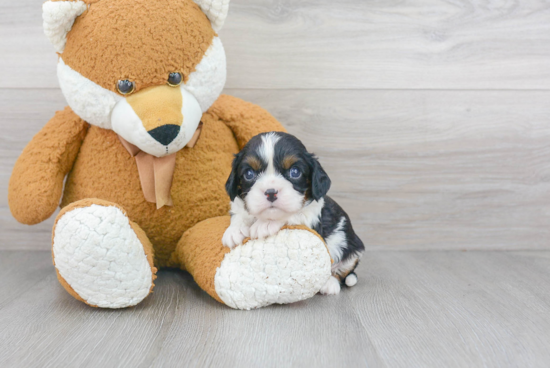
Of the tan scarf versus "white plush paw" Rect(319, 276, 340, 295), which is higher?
the tan scarf

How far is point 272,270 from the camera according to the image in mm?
1276

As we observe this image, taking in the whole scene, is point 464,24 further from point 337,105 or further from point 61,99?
point 61,99

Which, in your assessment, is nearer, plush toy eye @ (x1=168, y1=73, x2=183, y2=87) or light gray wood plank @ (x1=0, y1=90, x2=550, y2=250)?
plush toy eye @ (x1=168, y1=73, x2=183, y2=87)

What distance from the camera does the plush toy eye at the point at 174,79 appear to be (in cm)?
142

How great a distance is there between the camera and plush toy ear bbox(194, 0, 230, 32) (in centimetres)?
→ 147

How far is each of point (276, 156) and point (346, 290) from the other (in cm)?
54

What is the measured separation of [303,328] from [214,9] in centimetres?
100

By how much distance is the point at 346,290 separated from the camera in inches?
60.5

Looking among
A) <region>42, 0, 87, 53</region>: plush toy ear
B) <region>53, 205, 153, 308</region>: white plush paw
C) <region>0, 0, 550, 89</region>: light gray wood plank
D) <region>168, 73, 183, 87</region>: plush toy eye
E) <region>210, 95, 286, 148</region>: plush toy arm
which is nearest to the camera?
<region>53, 205, 153, 308</region>: white plush paw

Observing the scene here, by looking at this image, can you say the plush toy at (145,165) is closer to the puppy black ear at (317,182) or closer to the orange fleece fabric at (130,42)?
the orange fleece fabric at (130,42)

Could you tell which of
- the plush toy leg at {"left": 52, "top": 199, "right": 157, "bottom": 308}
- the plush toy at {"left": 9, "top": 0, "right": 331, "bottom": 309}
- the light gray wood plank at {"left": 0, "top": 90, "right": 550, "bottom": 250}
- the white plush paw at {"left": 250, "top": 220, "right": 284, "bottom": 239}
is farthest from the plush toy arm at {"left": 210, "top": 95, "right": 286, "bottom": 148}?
the plush toy leg at {"left": 52, "top": 199, "right": 157, "bottom": 308}

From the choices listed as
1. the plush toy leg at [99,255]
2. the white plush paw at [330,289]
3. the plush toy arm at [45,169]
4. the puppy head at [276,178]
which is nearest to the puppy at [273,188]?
the puppy head at [276,178]

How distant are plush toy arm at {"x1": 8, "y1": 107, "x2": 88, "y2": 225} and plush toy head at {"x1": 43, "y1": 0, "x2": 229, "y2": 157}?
6.9 inches

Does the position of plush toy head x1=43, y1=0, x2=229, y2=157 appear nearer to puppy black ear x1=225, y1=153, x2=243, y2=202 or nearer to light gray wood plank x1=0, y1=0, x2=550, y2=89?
puppy black ear x1=225, y1=153, x2=243, y2=202
